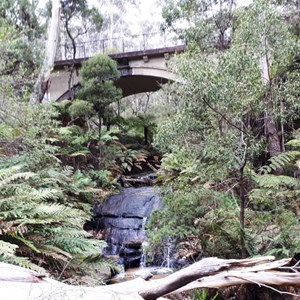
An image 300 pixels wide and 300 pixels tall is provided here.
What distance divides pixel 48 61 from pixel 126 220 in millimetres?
5596

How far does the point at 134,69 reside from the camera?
14859 mm

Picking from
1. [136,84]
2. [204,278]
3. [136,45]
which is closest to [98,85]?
[136,84]

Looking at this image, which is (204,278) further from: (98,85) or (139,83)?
(139,83)

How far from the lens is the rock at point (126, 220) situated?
8.32 m

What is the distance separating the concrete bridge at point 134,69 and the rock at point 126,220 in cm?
508

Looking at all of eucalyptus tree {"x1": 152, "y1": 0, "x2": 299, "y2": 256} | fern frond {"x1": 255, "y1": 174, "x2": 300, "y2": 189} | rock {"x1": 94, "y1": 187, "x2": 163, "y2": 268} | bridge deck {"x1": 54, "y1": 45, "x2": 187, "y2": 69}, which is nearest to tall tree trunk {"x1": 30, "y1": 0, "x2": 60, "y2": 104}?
bridge deck {"x1": 54, "y1": 45, "x2": 187, "y2": 69}

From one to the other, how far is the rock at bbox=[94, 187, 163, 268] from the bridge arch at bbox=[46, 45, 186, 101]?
16.7 feet

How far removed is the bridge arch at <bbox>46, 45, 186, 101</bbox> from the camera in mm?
14177

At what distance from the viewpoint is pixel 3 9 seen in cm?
1218

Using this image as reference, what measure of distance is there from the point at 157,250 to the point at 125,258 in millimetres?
2131

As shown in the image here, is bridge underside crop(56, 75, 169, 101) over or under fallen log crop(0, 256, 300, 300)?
over

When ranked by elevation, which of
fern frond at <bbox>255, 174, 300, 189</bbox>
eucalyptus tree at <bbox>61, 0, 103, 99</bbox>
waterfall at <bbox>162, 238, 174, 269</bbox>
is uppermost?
eucalyptus tree at <bbox>61, 0, 103, 99</bbox>

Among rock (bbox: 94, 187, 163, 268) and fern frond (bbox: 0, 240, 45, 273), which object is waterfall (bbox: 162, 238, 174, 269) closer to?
rock (bbox: 94, 187, 163, 268)

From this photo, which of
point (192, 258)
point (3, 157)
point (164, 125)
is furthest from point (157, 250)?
point (3, 157)
